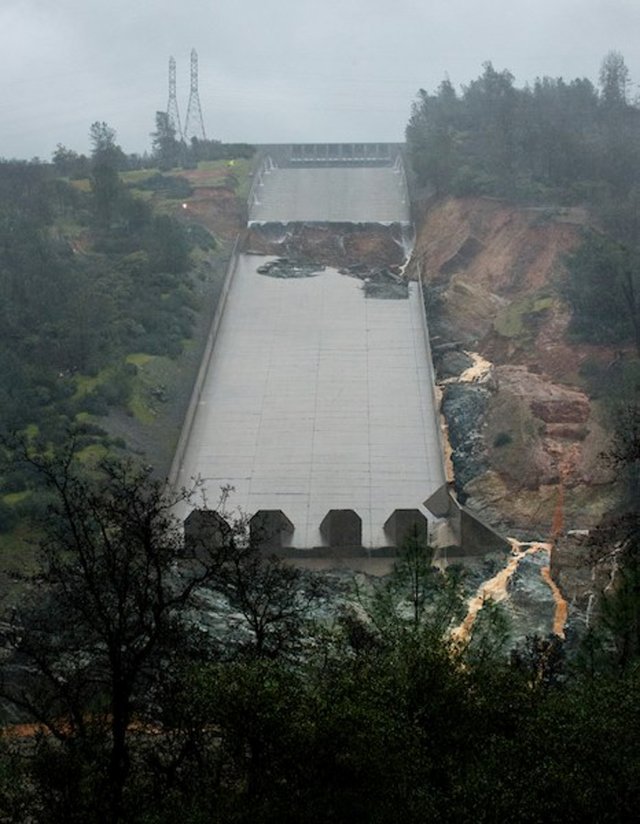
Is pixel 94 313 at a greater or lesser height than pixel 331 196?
lesser

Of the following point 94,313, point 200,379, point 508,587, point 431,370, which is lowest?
point 508,587

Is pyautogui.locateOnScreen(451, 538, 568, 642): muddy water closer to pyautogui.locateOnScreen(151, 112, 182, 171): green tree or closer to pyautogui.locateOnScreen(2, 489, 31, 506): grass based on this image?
pyautogui.locateOnScreen(2, 489, 31, 506): grass

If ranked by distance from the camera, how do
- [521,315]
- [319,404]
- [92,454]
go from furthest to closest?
[521,315], [319,404], [92,454]

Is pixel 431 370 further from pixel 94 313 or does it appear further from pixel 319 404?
pixel 94 313

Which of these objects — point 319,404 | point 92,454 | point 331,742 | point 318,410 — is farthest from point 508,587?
point 331,742

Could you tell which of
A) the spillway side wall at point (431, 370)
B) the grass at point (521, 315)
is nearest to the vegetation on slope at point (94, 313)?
the spillway side wall at point (431, 370)

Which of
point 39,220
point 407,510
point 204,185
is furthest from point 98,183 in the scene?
point 407,510
